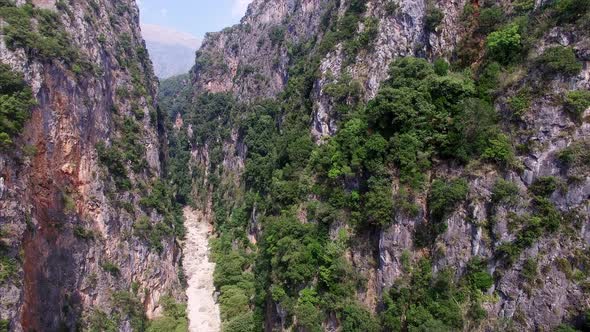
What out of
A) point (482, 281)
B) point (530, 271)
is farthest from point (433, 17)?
point (482, 281)

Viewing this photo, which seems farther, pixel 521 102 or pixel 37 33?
pixel 37 33

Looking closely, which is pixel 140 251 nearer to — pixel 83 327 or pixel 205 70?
pixel 83 327

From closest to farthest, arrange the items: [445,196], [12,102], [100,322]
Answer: [445,196], [12,102], [100,322]

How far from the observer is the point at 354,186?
37031 millimetres

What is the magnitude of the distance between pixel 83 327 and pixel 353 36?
47.5 meters

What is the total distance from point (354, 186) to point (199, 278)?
37478 mm

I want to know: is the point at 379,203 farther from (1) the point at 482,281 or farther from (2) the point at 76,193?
(2) the point at 76,193

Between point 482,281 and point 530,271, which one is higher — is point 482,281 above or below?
below

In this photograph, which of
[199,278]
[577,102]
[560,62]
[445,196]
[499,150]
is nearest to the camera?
[577,102]

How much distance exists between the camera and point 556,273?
76.9 feet

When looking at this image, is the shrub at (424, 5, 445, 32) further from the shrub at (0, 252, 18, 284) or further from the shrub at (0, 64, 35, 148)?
the shrub at (0, 252, 18, 284)

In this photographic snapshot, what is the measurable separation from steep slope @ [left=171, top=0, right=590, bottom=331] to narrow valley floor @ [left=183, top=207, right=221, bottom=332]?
4416 millimetres

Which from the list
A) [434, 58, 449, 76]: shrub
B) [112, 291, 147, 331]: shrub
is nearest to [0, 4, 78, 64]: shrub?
[112, 291, 147, 331]: shrub

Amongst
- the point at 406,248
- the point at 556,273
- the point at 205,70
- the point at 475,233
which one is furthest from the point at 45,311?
the point at 205,70
